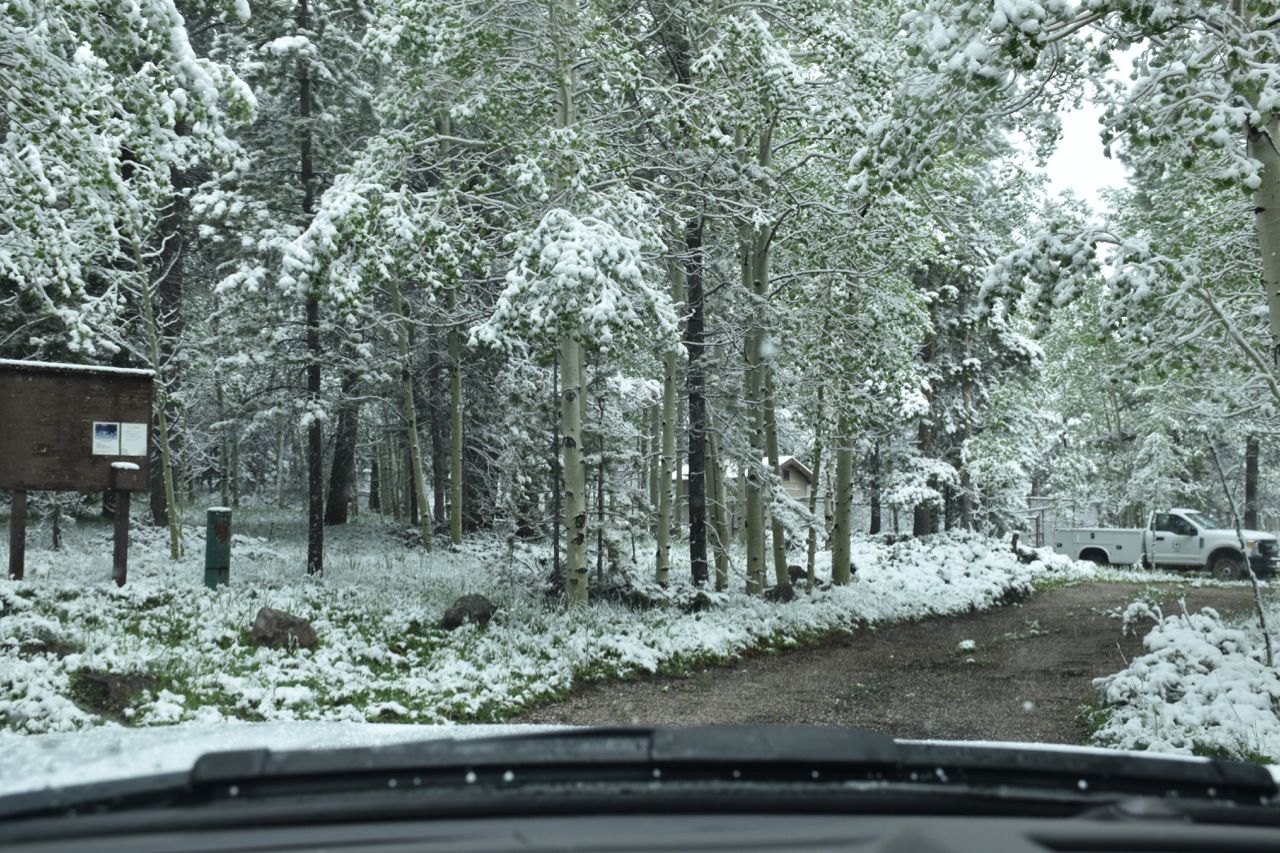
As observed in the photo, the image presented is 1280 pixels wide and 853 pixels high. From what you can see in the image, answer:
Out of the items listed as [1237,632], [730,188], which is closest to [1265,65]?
[1237,632]

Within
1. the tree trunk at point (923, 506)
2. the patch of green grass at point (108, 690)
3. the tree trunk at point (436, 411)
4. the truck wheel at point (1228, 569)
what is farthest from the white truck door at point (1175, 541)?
the patch of green grass at point (108, 690)

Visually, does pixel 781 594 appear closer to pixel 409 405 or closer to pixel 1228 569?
pixel 409 405

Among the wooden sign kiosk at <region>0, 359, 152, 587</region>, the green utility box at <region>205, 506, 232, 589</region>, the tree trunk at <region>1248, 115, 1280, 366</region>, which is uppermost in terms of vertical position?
the tree trunk at <region>1248, 115, 1280, 366</region>

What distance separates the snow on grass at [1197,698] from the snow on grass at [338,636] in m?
5.30

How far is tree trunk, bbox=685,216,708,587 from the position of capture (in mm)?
17000

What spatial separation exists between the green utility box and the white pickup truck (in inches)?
922

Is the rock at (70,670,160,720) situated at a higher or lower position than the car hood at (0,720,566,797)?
lower

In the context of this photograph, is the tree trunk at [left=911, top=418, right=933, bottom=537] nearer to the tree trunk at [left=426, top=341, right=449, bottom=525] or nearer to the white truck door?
A: the white truck door

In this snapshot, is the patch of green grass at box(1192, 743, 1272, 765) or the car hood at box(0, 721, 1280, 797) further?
the patch of green grass at box(1192, 743, 1272, 765)

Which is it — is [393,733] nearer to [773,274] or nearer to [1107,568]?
→ [773,274]

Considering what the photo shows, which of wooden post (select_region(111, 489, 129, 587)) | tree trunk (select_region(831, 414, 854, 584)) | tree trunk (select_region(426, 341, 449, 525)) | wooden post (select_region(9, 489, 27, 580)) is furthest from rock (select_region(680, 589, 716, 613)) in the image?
tree trunk (select_region(426, 341, 449, 525))

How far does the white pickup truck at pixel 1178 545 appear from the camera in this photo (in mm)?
27656

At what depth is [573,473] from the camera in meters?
14.1

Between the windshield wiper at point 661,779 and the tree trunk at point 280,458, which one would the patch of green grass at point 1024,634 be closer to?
the windshield wiper at point 661,779
